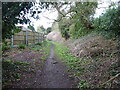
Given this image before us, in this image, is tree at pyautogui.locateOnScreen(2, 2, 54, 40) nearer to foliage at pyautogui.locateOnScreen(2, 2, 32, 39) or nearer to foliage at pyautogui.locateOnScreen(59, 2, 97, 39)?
foliage at pyautogui.locateOnScreen(2, 2, 32, 39)

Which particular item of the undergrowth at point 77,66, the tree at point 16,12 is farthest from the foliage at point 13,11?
the undergrowth at point 77,66

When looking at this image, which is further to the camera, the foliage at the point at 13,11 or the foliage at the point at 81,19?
the foliage at the point at 81,19

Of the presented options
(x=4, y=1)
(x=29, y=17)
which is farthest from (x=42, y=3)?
(x=4, y=1)

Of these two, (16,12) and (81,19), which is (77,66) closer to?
(16,12)

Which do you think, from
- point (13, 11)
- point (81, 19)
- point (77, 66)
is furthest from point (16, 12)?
point (81, 19)

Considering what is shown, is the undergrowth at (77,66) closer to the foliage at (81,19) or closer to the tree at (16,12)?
the tree at (16,12)

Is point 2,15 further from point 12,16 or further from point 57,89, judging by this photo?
point 57,89

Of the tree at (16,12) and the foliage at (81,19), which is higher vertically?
the foliage at (81,19)

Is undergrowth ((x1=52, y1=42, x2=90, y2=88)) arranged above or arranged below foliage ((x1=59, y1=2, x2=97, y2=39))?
below

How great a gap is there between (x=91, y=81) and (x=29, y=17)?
350cm

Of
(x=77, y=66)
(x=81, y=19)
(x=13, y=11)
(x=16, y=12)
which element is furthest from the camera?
(x=81, y=19)

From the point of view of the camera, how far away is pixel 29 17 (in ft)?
13.0

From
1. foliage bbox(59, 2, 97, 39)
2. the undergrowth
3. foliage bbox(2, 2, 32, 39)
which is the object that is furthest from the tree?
foliage bbox(59, 2, 97, 39)

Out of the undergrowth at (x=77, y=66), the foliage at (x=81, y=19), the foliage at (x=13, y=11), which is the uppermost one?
the foliage at (x=81, y=19)
